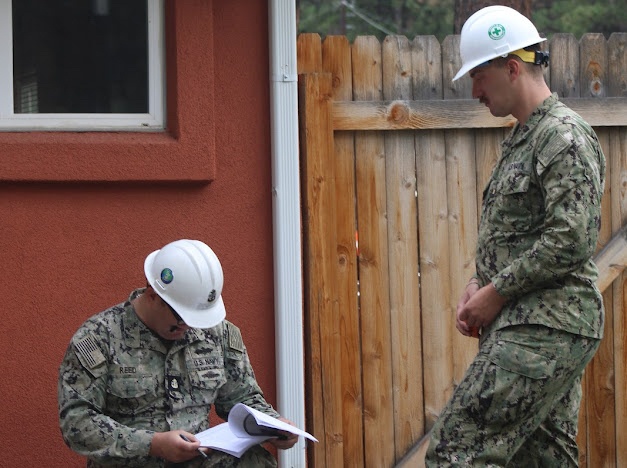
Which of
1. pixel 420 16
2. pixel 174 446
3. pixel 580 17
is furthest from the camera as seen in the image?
pixel 420 16

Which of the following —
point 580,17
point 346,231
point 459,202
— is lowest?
point 346,231

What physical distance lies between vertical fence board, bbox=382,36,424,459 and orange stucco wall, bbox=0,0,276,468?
620 mm

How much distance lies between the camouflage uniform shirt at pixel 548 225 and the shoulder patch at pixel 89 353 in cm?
132

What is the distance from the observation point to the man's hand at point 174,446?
381 cm

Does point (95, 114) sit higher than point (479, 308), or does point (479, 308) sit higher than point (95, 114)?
point (95, 114)

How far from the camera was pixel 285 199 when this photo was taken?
5.26 meters

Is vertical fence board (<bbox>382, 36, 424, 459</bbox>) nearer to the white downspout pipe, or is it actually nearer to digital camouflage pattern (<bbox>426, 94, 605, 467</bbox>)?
the white downspout pipe

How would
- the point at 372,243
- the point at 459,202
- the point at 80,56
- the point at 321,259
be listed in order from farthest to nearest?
1. the point at 459,202
2. the point at 372,243
3. the point at 321,259
4. the point at 80,56

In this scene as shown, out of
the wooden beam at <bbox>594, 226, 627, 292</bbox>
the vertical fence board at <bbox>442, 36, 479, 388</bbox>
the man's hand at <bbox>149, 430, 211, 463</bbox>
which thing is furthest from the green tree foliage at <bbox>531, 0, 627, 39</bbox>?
the man's hand at <bbox>149, 430, 211, 463</bbox>

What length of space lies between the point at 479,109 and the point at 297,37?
92 centimetres

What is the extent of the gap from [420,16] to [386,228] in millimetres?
14679

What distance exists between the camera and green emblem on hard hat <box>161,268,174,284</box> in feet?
12.9

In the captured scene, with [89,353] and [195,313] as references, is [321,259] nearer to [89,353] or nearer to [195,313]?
[195,313]

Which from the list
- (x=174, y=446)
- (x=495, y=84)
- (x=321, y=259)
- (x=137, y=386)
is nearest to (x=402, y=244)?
(x=321, y=259)
